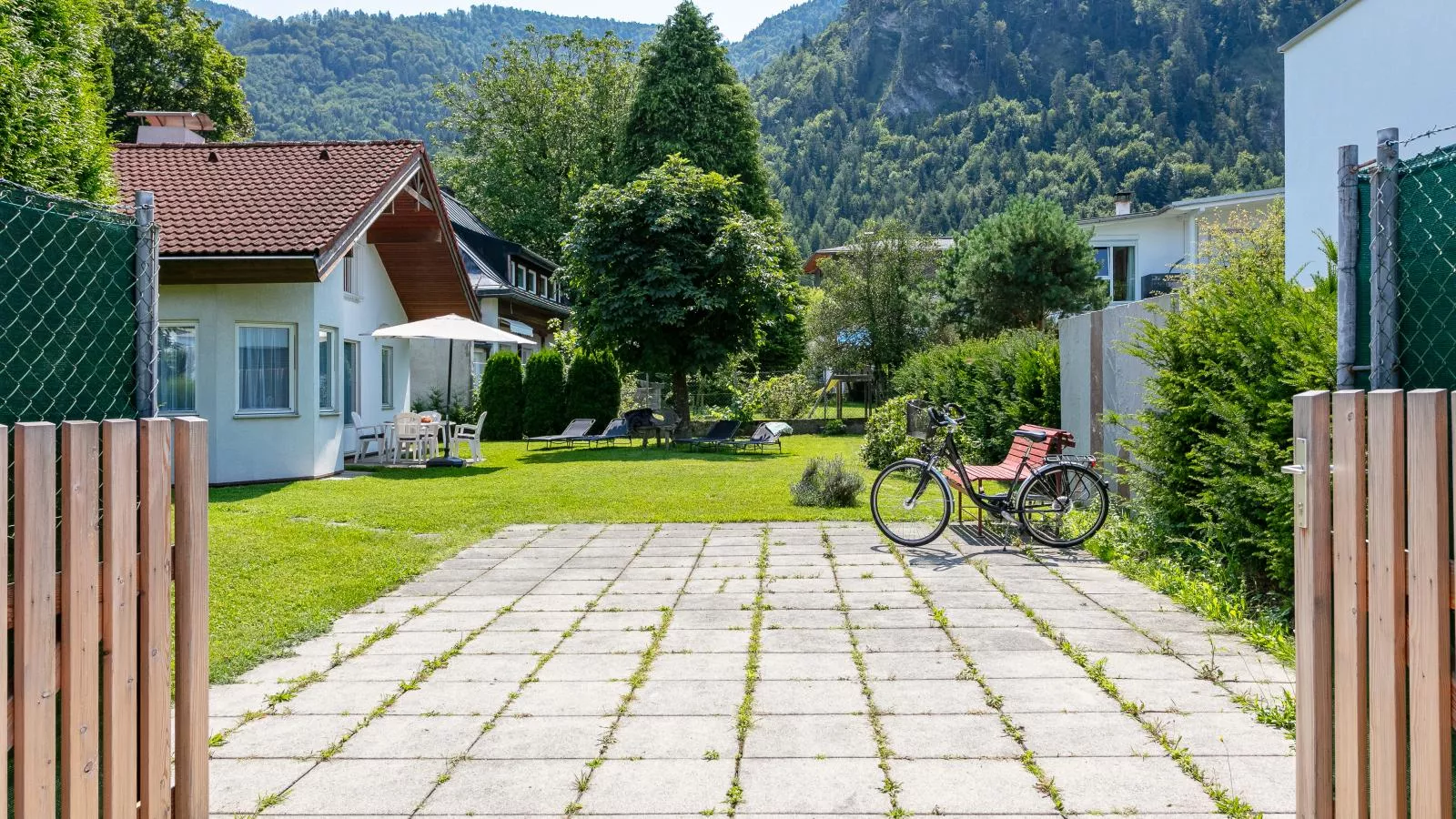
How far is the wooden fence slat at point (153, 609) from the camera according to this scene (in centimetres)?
282

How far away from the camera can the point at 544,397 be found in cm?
2622

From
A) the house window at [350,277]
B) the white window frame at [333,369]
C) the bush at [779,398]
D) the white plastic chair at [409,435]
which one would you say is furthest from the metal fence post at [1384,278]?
the bush at [779,398]

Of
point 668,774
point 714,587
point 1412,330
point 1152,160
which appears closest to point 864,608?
point 714,587

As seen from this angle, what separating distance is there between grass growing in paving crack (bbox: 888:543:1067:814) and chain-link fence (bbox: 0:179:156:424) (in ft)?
10.1

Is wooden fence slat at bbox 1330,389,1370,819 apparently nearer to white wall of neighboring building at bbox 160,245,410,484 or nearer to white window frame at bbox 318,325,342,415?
white wall of neighboring building at bbox 160,245,410,484

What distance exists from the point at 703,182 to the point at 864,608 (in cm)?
1699

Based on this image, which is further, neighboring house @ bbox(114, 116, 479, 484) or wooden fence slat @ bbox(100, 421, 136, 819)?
neighboring house @ bbox(114, 116, 479, 484)

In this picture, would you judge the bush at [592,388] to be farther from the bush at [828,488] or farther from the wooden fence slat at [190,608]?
the wooden fence slat at [190,608]

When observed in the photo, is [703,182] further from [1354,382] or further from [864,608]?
[1354,382]

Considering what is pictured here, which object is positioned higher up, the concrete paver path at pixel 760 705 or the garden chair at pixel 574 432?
the garden chair at pixel 574 432

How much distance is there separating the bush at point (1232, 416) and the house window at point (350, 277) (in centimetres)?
1326

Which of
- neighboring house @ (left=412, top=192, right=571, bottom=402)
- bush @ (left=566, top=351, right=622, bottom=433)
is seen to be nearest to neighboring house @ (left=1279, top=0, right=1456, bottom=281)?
neighboring house @ (left=412, top=192, right=571, bottom=402)

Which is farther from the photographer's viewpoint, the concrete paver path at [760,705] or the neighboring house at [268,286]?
the neighboring house at [268,286]

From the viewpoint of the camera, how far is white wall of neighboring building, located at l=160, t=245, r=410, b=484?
14.9 metres
